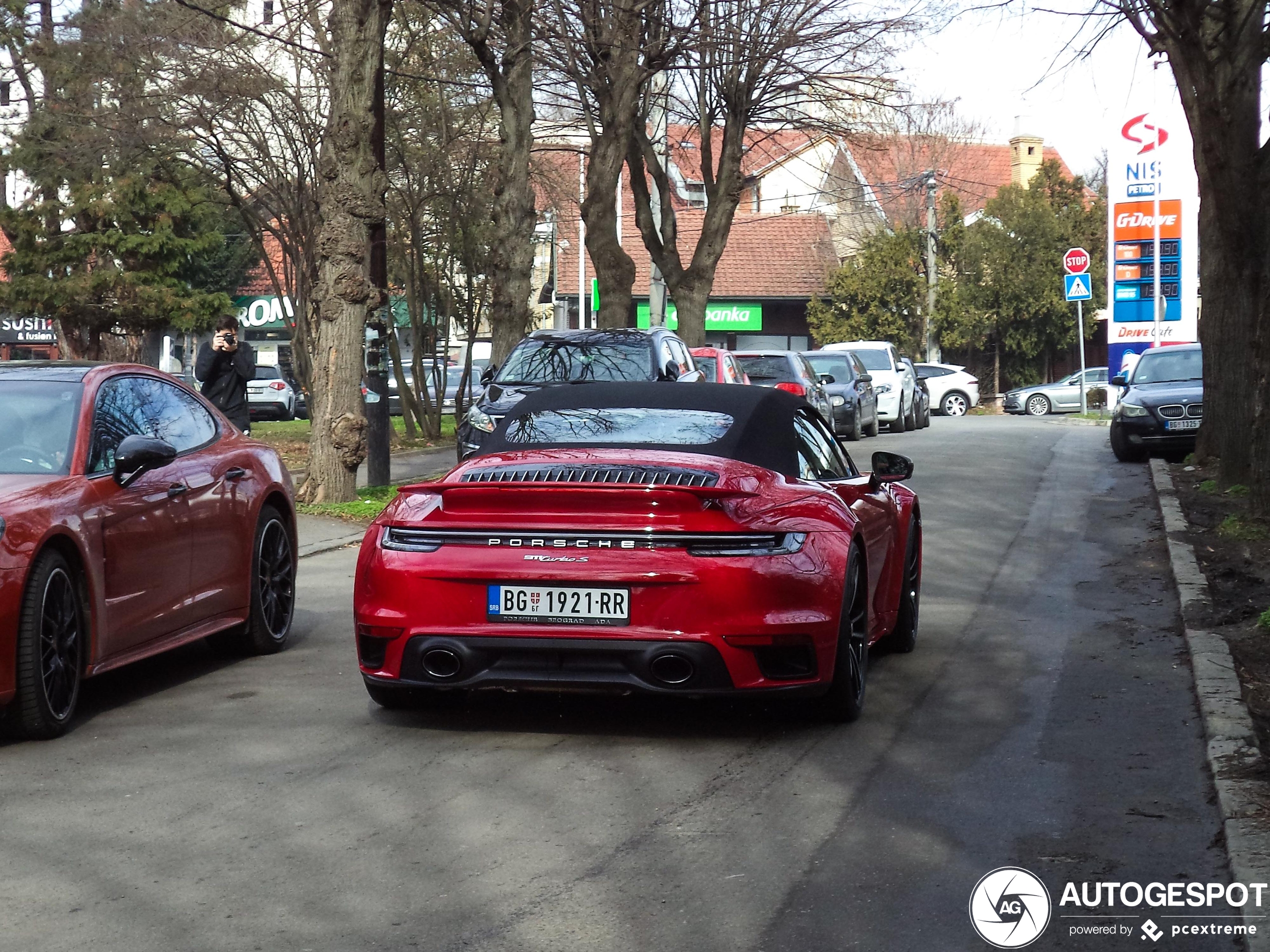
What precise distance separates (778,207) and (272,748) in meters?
59.3

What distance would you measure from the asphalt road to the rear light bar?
766 millimetres

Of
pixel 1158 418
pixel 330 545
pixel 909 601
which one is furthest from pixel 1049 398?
pixel 909 601

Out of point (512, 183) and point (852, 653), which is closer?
point (852, 653)

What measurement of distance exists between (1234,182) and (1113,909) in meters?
11.2

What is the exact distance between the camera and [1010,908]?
4.50m

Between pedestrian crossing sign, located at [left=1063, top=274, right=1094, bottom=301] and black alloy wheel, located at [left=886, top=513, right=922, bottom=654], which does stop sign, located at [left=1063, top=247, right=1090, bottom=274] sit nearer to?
pedestrian crossing sign, located at [left=1063, top=274, right=1094, bottom=301]

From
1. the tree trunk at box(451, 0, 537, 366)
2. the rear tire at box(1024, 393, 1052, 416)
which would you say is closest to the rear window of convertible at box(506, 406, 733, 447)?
the tree trunk at box(451, 0, 537, 366)

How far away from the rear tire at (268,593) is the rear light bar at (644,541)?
2.55 metres

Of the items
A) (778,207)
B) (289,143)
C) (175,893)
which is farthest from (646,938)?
(778,207)

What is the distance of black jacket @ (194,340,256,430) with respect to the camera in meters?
16.0

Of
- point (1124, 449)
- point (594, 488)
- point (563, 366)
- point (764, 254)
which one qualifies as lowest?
point (1124, 449)

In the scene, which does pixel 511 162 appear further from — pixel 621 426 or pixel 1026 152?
pixel 1026 152

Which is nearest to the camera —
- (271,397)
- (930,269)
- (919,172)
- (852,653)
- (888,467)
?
(852,653)

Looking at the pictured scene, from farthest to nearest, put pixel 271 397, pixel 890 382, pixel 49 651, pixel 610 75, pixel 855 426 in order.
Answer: pixel 271 397, pixel 890 382, pixel 855 426, pixel 610 75, pixel 49 651
